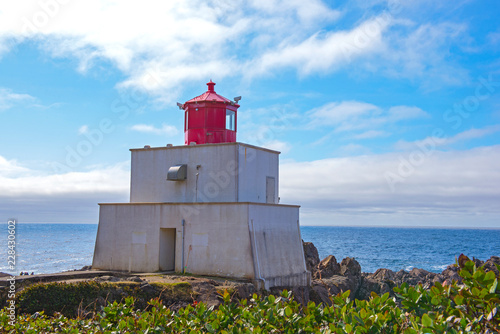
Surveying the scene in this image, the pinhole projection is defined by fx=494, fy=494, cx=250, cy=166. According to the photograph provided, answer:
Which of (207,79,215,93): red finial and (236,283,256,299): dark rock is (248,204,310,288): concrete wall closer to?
(236,283,256,299): dark rock

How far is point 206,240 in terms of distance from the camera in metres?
16.5

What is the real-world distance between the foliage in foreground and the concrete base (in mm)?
10168

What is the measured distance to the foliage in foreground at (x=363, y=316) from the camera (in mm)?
3887

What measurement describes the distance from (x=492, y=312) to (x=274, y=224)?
13.6 metres

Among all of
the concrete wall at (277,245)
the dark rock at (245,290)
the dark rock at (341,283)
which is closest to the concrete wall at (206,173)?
the concrete wall at (277,245)

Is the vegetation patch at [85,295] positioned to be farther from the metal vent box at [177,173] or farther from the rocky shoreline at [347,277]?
the rocky shoreline at [347,277]

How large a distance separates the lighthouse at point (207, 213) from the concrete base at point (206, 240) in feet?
0.11

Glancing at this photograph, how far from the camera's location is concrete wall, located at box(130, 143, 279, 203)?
675 inches

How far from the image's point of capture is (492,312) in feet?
12.4

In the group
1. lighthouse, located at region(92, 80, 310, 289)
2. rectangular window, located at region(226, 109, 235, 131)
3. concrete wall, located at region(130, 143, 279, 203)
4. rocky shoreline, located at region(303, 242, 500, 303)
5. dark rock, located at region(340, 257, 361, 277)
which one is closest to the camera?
lighthouse, located at region(92, 80, 310, 289)

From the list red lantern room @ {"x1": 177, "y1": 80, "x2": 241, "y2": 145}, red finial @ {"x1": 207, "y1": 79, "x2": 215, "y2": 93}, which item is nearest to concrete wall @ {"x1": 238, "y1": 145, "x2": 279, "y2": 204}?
red lantern room @ {"x1": 177, "y1": 80, "x2": 241, "y2": 145}

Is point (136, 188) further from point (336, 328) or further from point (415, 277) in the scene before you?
point (415, 277)

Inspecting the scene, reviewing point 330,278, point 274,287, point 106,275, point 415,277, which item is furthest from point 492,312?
point 415,277

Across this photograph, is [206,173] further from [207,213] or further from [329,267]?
[329,267]
